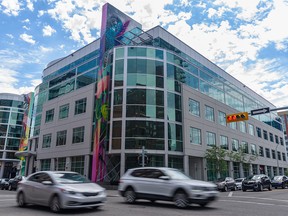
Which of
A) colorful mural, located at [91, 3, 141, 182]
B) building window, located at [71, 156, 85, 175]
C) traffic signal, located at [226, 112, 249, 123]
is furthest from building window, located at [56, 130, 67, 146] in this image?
traffic signal, located at [226, 112, 249, 123]

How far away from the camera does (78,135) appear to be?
38.1m

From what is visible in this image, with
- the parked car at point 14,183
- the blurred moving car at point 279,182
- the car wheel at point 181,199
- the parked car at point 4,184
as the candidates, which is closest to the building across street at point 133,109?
the blurred moving car at point 279,182

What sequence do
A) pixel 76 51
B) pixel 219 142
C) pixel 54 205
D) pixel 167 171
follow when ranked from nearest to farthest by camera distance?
pixel 54 205, pixel 167 171, pixel 219 142, pixel 76 51

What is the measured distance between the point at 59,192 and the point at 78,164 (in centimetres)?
2971

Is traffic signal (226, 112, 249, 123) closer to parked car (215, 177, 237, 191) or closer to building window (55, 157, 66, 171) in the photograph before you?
parked car (215, 177, 237, 191)

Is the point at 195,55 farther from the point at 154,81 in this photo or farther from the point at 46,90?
the point at 46,90

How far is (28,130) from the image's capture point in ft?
197

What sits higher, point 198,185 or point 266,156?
point 266,156

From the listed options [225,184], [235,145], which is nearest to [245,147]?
[235,145]

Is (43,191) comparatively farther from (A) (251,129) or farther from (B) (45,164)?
(A) (251,129)

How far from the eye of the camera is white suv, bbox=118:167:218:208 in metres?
10.2

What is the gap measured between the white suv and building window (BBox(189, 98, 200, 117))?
25.9 meters

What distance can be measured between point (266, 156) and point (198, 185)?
57199 mm

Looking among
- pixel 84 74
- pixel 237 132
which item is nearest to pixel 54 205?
pixel 84 74
